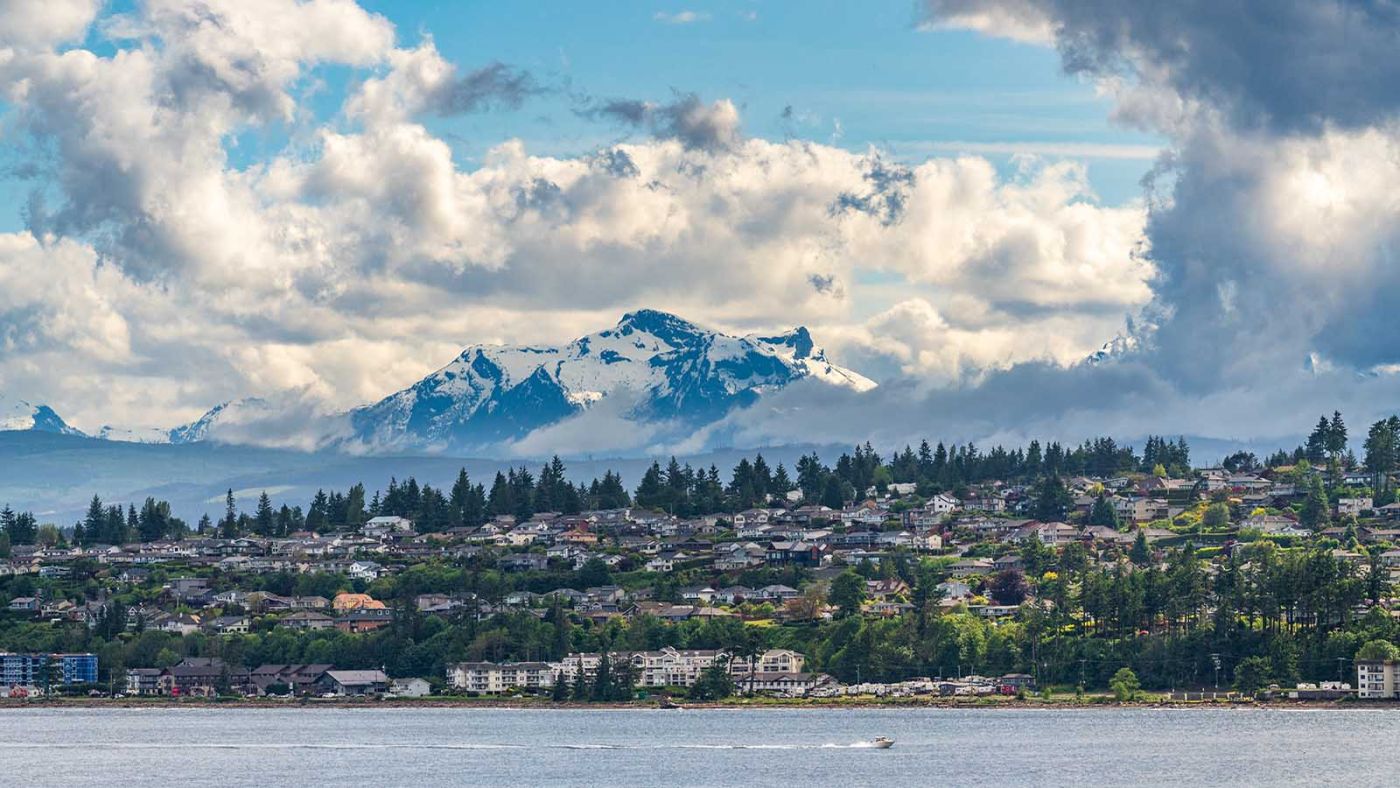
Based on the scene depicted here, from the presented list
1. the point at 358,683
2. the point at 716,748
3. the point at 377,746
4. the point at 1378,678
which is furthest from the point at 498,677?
the point at 1378,678

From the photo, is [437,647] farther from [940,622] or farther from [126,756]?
[126,756]

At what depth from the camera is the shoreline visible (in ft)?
507

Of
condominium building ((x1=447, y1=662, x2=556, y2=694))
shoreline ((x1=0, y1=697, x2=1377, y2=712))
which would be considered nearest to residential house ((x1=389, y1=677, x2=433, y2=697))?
shoreline ((x1=0, y1=697, x2=1377, y2=712))

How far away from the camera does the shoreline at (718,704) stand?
154625mm

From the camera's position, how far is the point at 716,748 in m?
132

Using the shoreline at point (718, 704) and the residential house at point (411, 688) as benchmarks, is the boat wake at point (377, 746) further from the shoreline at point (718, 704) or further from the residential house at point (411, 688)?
the residential house at point (411, 688)

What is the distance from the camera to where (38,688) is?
193375mm

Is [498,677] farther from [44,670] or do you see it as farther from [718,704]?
[44,670]

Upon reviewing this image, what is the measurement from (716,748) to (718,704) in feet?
118

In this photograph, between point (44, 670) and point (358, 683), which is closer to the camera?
point (358, 683)

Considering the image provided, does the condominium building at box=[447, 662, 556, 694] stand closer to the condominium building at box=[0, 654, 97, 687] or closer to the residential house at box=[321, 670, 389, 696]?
the residential house at box=[321, 670, 389, 696]

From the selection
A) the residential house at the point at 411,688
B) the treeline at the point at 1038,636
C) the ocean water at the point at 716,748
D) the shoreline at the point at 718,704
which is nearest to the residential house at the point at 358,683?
the residential house at the point at 411,688

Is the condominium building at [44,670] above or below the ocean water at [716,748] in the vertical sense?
above

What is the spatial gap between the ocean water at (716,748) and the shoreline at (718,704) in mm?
882
